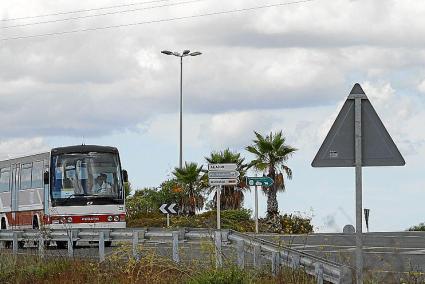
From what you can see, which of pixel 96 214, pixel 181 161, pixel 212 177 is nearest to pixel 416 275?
pixel 96 214

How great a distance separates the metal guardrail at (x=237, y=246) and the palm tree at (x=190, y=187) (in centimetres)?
3403

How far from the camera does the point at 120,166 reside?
1356 inches

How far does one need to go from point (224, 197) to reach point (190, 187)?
7.95 feet

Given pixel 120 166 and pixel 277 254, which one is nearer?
pixel 277 254

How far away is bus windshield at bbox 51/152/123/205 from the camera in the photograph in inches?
1328

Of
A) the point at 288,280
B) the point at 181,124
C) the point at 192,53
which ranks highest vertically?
the point at 192,53

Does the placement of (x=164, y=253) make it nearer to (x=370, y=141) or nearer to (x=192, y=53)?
(x=370, y=141)

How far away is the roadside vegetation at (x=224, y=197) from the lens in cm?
5284

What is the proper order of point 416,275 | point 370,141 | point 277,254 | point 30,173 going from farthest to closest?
point 30,173 < point 277,254 < point 416,275 < point 370,141

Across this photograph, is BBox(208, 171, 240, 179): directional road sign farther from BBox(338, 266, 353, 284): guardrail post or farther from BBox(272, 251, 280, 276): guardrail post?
BBox(338, 266, 353, 284): guardrail post

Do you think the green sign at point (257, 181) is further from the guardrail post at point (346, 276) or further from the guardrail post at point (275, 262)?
the guardrail post at point (346, 276)

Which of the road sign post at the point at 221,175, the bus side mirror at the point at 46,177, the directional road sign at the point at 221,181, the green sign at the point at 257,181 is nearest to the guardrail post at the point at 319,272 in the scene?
the bus side mirror at the point at 46,177

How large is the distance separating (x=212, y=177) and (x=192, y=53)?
59.9 feet

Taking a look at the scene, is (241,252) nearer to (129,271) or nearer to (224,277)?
(129,271)
